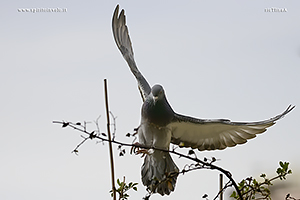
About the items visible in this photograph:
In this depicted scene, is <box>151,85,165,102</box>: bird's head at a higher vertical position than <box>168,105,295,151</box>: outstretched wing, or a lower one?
higher

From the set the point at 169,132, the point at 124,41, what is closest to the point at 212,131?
the point at 169,132

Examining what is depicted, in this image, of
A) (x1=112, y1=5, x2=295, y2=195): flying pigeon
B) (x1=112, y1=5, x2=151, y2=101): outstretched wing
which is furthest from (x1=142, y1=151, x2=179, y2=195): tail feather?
(x1=112, y1=5, x2=151, y2=101): outstretched wing

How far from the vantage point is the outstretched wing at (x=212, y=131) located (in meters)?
0.67

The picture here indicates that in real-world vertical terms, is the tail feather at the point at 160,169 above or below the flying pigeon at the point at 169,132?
below

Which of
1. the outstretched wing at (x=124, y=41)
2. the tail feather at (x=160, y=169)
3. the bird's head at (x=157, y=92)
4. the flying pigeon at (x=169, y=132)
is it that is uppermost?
the outstretched wing at (x=124, y=41)

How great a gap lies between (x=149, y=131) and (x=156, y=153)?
1.5 inches

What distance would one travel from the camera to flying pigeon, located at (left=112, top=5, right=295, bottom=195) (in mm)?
665

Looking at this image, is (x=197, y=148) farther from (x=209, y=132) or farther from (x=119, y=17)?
(x=119, y=17)

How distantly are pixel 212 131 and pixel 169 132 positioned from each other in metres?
0.07

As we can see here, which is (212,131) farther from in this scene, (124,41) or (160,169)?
(124,41)

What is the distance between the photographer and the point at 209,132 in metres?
0.70

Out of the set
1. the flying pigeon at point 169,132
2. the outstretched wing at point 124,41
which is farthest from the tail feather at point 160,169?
the outstretched wing at point 124,41

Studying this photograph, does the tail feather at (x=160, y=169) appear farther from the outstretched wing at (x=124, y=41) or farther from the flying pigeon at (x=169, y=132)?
the outstretched wing at (x=124, y=41)

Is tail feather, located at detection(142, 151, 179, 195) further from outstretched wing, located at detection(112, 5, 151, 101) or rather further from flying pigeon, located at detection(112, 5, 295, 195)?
outstretched wing, located at detection(112, 5, 151, 101)
